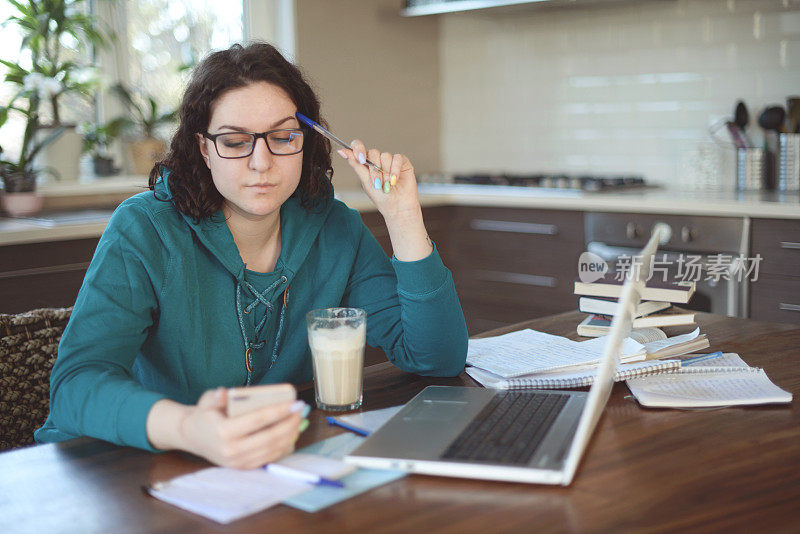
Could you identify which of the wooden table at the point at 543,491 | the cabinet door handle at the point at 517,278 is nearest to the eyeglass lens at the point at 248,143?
the wooden table at the point at 543,491

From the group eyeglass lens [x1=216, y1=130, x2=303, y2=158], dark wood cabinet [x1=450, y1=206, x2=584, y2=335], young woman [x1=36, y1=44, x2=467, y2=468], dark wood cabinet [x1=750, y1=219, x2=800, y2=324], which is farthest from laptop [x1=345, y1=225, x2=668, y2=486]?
dark wood cabinet [x1=450, y1=206, x2=584, y2=335]

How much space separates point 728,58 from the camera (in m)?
3.63

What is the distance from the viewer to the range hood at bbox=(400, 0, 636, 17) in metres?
3.73

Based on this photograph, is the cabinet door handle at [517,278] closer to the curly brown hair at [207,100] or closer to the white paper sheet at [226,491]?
the curly brown hair at [207,100]

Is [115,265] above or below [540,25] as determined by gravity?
below

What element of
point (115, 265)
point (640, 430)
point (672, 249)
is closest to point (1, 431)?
point (115, 265)

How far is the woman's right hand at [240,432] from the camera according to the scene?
983 mm

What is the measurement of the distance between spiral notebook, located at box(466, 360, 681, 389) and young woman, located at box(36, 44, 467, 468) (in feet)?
0.27

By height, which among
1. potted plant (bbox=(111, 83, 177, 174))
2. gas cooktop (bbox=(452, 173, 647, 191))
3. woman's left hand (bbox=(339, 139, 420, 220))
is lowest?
gas cooktop (bbox=(452, 173, 647, 191))

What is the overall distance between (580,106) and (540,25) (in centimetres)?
48

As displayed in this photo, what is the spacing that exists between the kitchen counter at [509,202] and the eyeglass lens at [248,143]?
1.35 meters

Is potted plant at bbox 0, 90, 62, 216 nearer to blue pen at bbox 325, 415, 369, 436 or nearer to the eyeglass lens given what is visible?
the eyeglass lens

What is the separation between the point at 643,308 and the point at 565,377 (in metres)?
0.46

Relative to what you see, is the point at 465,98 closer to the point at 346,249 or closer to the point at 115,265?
the point at 346,249
